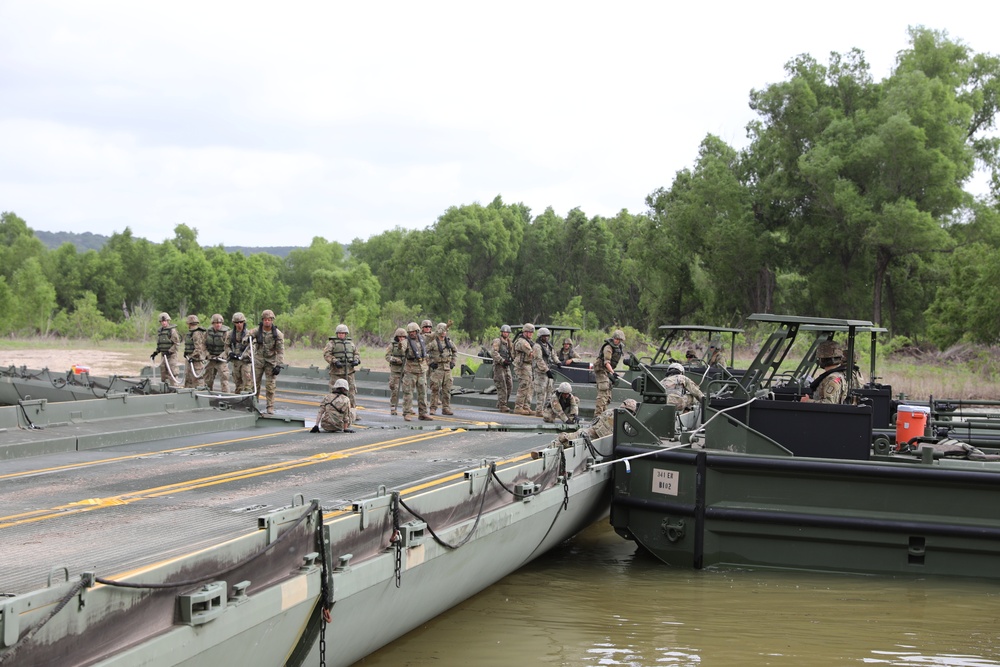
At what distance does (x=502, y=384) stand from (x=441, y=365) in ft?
5.52

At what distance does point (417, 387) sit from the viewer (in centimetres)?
1706

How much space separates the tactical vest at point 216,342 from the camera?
1817 centimetres

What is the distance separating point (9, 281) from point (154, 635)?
84.7 metres

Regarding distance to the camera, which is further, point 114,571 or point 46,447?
point 46,447

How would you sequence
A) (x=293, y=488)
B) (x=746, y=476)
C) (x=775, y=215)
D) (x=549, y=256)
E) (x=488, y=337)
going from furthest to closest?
(x=549, y=256) < (x=488, y=337) < (x=775, y=215) < (x=746, y=476) < (x=293, y=488)

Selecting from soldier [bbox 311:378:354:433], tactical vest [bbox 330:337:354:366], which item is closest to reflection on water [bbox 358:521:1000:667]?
soldier [bbox 311:378:354:433]

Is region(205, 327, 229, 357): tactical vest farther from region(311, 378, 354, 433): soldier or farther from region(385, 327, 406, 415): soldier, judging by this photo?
region(311, 378, 354, 433): soldier

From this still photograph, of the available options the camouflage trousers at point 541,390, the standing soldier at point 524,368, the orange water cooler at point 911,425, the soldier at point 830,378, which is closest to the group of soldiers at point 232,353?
the standing soldier at point 524,368

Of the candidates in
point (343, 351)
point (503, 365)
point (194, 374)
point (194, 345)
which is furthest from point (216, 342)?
point (503, 365)

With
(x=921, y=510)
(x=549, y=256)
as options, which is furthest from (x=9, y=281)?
(x=921, y=510)

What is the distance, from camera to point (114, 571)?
5793 mm

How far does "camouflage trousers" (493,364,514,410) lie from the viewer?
746 inches

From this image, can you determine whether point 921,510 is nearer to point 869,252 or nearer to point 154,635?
point 154,635

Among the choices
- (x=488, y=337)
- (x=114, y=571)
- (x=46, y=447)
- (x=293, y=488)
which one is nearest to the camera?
(x=114, y=571)
